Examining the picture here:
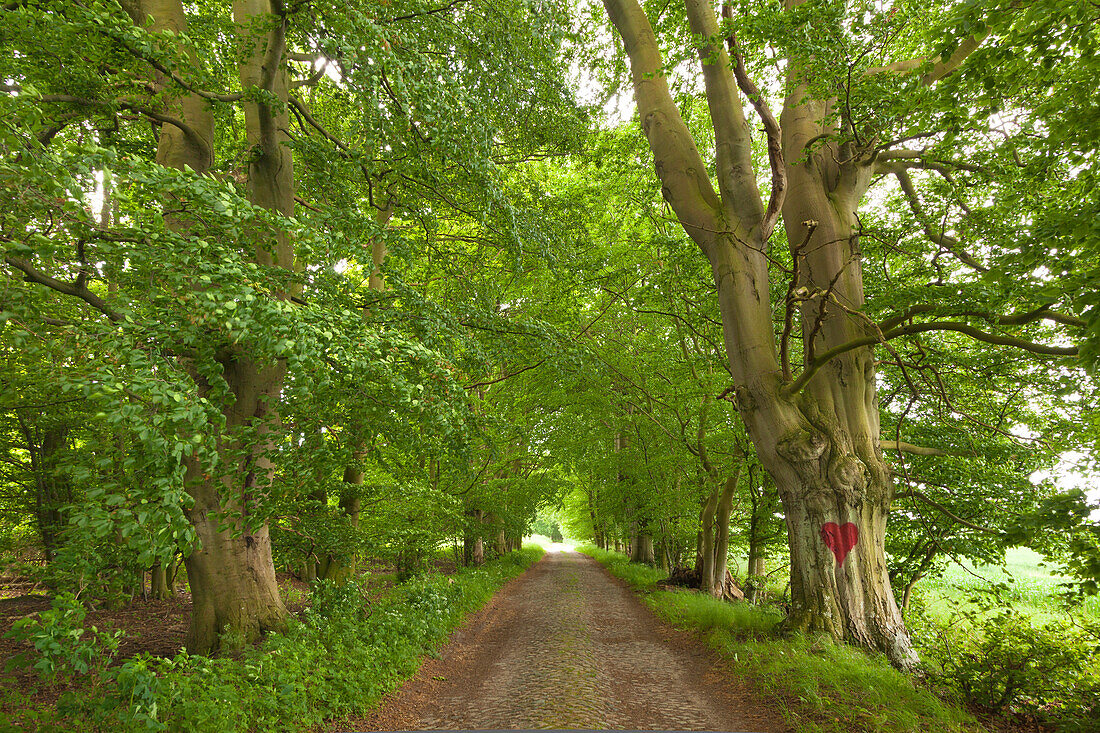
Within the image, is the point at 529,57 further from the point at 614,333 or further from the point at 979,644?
the point at 979,644

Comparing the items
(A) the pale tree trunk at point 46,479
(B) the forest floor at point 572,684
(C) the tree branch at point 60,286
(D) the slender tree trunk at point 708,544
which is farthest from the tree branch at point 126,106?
(D) the slender tree trunk at point 708,544

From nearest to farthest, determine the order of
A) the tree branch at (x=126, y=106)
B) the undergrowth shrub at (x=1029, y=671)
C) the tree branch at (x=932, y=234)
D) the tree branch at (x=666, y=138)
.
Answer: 1. the undergrowth shrub at (x=1029, y=671)
2. the tree branch at (x=126, y=106)
3. the tree branch at (x=932, y=234)
4. the tree branch at (x=666, y=138)

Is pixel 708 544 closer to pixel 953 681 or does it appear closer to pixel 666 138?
pixel 953 681

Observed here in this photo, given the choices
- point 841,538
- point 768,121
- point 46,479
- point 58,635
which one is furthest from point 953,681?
point 46,479

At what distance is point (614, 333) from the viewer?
14.3m

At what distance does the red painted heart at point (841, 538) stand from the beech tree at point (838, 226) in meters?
0.02

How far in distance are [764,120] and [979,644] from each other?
6.69 m

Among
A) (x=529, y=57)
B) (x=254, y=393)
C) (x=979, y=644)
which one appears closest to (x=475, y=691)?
(x=254, y=393)

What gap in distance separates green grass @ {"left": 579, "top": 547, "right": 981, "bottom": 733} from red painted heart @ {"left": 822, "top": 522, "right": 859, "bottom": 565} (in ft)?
3.56

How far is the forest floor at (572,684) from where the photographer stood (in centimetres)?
535

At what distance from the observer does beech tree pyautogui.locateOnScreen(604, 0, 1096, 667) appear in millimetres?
5371

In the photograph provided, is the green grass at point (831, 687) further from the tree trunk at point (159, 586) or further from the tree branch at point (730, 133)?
the tree trunk at point (159, 586)

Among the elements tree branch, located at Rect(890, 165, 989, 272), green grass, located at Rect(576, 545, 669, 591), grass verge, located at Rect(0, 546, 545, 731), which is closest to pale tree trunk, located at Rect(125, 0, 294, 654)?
grass verge, located at Rect(0, 546, 545, 731)

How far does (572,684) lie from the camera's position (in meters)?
6.18
